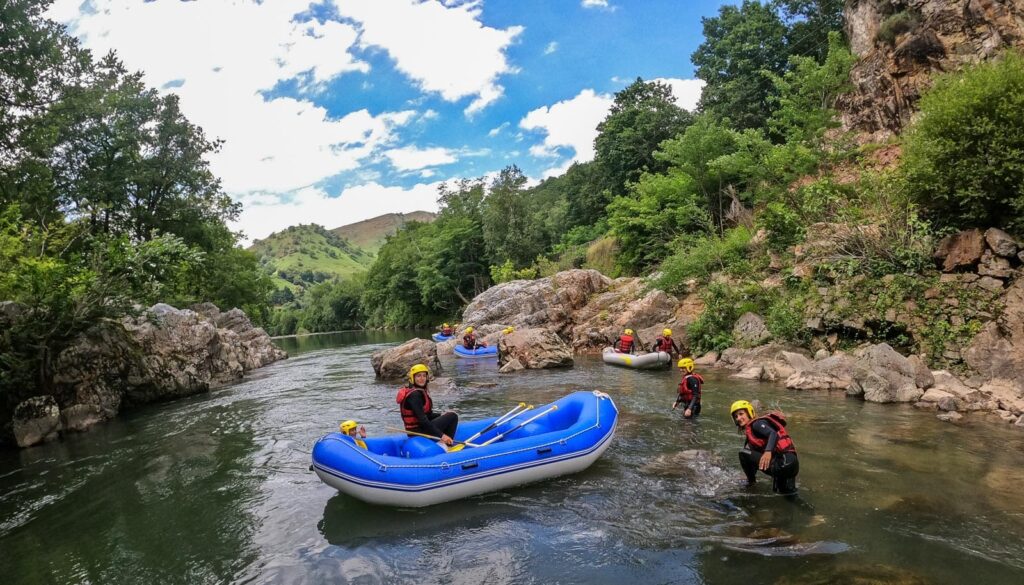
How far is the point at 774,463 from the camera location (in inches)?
254

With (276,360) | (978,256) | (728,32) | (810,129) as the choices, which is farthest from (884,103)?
(276,360)

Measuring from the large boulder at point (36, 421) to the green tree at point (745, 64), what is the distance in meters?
35.2

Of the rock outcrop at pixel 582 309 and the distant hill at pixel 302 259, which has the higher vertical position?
the distant hill at pixel 302 259

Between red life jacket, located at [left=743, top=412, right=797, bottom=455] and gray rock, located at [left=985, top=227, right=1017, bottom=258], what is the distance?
8680 mm

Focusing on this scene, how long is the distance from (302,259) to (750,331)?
169m

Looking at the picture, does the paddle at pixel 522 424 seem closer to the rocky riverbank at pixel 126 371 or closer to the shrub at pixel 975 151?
the shrub at pixel 975 151

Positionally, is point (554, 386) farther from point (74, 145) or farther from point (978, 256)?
point (74, 145)

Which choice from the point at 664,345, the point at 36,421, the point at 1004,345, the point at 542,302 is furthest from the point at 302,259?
the point at 1004,345

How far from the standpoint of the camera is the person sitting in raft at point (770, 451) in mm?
6340

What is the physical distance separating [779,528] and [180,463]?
1057 cm

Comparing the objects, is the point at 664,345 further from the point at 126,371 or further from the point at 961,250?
the point at 126,371

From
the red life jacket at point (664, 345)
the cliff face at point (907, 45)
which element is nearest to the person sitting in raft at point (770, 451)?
the red life jacket at point (664, 345)

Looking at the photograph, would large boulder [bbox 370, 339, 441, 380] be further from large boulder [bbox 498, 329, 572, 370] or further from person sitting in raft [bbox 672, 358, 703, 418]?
person sitting in raft [bbox 672, 358, 703, 418]

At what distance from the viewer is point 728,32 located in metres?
37.6
